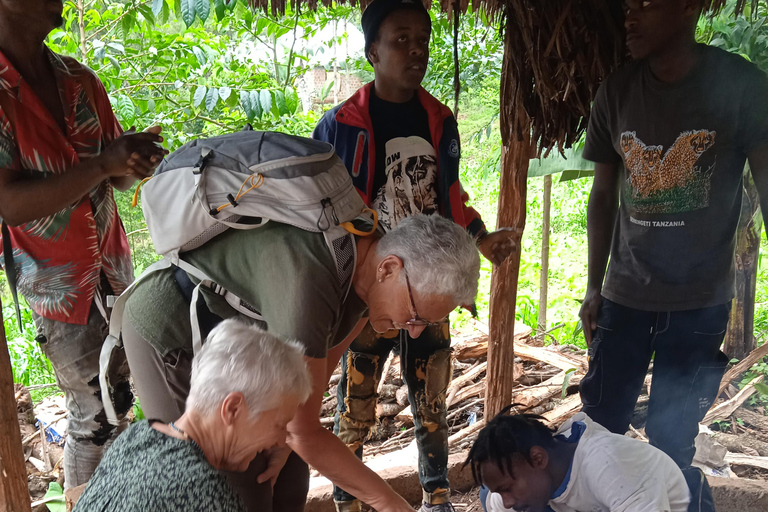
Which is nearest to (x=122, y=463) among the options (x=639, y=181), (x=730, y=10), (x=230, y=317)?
(x=230, y=317)

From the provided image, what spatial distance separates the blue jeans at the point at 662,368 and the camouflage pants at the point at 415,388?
565 mm

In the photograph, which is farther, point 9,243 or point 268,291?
point 9,243

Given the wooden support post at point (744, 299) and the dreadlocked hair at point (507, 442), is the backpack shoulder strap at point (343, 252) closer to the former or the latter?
the dreadlocked hair at point (507, 442)

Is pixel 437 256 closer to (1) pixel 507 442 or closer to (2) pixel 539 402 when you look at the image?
(1) pixel 507 442

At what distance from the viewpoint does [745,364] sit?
3.55 metres

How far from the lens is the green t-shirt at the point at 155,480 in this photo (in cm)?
119

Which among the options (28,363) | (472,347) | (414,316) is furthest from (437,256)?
(28,363)

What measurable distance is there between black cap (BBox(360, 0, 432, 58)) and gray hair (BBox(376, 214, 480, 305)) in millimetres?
1170

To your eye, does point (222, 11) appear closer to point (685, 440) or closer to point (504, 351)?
point (504, 351)

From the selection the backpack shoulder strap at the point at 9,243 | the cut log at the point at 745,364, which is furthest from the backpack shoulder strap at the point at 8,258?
the cut log at the point at 745,364

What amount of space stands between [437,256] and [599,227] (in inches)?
46.8

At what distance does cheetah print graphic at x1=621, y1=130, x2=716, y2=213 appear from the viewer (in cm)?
204

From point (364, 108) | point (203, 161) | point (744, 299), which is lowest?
point (744, 299)

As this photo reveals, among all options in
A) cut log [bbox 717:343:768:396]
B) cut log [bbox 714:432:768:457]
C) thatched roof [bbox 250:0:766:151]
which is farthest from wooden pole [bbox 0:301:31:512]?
cut log [bbox 717:343:768:396]
